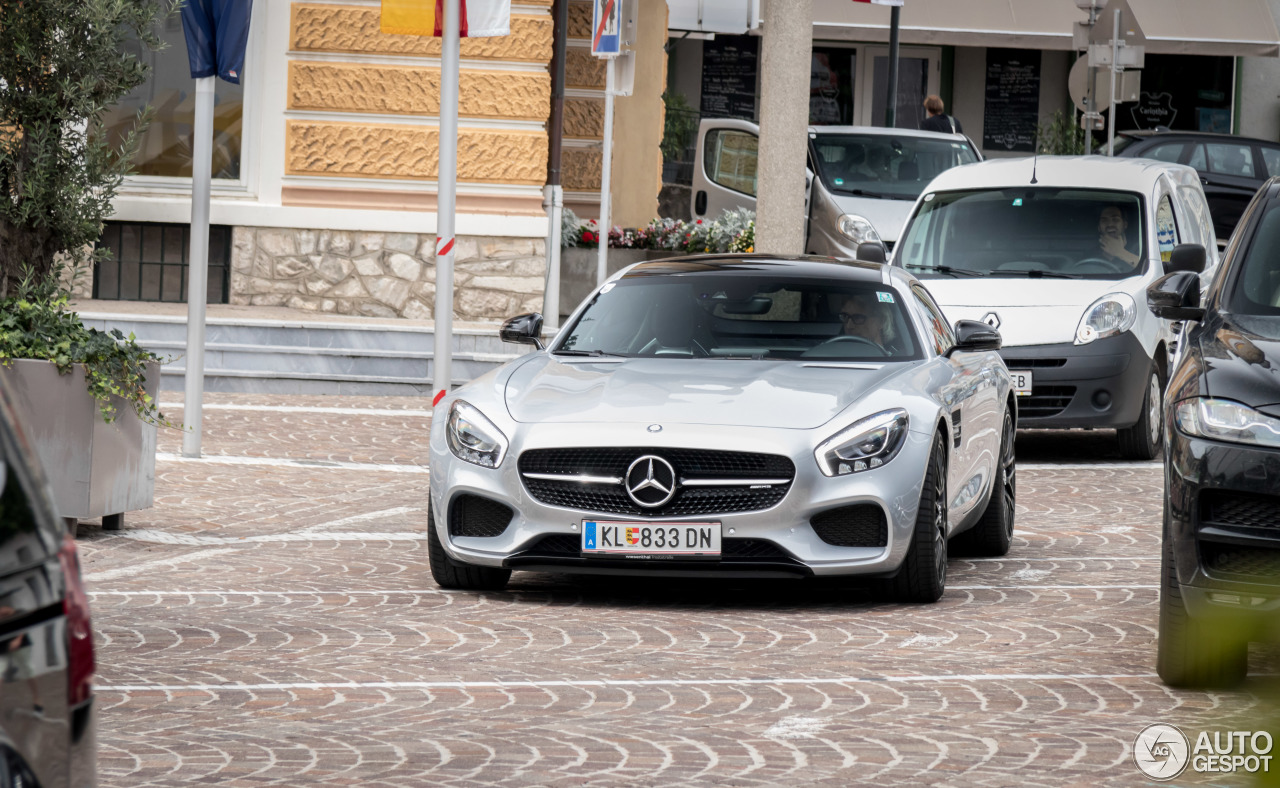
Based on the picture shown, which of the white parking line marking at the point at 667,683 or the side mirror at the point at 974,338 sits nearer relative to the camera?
the white parking line marking at the point at 667,683

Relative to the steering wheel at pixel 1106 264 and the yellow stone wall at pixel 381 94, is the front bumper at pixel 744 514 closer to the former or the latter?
the steering wheel at pixel 1106 264

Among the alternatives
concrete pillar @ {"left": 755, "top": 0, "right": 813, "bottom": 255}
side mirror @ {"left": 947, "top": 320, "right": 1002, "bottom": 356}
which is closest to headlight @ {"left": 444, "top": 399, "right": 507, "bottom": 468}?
side mirror @ {"left": 947, "top": 320, "right": 1002, "bottom": 356}

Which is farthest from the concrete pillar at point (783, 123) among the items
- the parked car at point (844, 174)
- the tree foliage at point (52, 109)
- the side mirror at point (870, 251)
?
the tree foliage at point (52, 109)

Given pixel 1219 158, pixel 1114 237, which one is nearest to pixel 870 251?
pixel 1114 237

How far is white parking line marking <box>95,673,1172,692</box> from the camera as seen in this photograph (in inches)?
228

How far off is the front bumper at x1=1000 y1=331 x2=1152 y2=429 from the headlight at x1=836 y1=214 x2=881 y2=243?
6.86 meters

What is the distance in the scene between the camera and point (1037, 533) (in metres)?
9.85

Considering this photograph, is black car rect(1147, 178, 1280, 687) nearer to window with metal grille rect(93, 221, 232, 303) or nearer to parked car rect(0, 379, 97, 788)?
parked car rect(0, 379, 97, 788)

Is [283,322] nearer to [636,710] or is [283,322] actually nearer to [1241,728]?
[636,710]

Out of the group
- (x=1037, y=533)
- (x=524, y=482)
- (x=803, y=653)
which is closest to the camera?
(x=803, y=653)

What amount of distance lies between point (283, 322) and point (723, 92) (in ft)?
63.1

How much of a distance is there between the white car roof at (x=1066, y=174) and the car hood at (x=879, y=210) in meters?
5.12

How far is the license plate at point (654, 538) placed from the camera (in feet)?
22.9

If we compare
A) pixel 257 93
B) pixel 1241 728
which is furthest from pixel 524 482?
pixel 257 93
